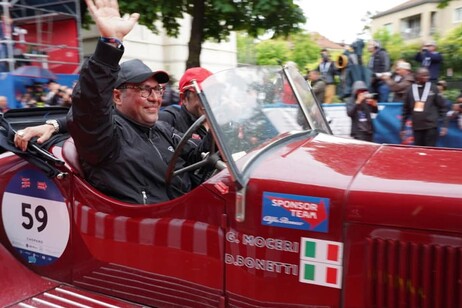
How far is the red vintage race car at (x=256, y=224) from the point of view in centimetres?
184

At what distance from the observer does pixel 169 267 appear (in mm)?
2291

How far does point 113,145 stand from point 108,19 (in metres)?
0.62

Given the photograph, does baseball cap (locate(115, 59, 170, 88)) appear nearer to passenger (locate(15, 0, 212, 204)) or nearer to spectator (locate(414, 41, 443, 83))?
passenger (locate(15, 0, 212, 204))

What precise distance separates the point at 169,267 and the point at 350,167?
95 cm

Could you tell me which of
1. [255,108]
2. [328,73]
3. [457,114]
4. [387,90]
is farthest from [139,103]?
[328,73]

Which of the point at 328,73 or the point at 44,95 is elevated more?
the point at 328,73

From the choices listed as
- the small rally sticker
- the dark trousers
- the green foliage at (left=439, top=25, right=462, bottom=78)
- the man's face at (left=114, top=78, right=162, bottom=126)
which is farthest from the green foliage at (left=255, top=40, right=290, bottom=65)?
the small rally sticker

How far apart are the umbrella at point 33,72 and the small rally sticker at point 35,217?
22.4 ft

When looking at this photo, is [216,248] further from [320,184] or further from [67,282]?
[67,282]

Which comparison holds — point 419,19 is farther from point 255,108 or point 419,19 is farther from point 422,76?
point 255,108

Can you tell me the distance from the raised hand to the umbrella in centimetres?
745

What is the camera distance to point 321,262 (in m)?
1.93

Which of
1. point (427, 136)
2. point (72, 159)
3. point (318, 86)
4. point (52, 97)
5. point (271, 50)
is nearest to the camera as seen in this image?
point (72, 159)

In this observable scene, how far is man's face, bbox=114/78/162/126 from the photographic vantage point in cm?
276
